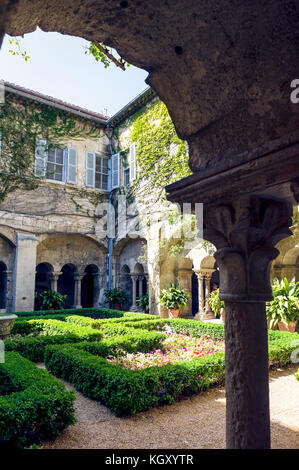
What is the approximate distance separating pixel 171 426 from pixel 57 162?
11.1 m

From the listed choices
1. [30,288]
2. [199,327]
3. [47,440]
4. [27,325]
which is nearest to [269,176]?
[47,440]

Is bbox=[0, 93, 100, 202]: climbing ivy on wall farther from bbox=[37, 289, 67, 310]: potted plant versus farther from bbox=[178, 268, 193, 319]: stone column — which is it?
bbox=[178, 268, 193, 319]: stone column

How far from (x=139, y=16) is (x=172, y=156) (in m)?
9.22

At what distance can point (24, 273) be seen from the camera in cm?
1102

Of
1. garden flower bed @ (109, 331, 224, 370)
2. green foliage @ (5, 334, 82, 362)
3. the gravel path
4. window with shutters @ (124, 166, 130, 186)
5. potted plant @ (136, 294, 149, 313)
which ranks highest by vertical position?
window with shutters @ (124, 166, 130, 186)

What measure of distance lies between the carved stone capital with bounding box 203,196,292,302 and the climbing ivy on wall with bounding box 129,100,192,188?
8.35m

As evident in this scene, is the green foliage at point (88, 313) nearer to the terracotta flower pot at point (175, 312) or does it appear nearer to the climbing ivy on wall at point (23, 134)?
the terracotta flower pot at point (175, 312)

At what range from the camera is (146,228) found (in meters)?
11.3

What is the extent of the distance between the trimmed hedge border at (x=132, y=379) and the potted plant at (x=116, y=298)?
Answer: 7053mm

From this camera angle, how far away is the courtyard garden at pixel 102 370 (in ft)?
9.91

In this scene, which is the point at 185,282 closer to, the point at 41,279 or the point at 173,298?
the point at 173,298

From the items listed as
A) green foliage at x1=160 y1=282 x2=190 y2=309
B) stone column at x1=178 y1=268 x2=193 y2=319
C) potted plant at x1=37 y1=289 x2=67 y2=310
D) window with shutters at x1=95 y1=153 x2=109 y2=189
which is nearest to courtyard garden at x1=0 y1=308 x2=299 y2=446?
green foliage at x1=160 y1=282 x2=190 y2=309

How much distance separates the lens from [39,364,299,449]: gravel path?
3.01 metres

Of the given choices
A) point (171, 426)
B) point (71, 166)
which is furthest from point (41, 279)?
Result: point (171, 426)
